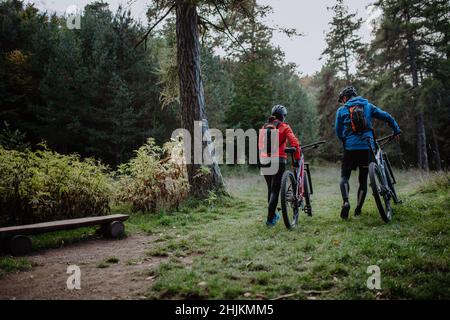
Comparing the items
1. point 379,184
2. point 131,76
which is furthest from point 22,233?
point 131,76

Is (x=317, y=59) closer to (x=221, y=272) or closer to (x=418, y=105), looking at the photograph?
(x=418, y=105)

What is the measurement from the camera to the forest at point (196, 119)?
4207mm

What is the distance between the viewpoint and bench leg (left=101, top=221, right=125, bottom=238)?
615 cm

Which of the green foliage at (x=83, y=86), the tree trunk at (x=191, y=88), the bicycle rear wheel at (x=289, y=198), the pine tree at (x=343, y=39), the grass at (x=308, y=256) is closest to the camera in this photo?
the grass at (x=308, y=256)

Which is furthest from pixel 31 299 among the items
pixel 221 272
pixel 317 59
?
pixel 317 59

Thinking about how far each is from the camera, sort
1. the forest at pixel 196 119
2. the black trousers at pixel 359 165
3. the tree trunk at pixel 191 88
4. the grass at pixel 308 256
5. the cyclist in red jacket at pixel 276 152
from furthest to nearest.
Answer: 1. the tree trunk at pixel 191 88
2. the cyclist in red jacket at pixel 276 152
3. the black trousers at pixel 359 165
4. the forest at pixel 196 119
5. the grass at pixel 308 256

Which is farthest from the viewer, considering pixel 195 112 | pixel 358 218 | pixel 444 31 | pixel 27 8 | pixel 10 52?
pixel 27 8

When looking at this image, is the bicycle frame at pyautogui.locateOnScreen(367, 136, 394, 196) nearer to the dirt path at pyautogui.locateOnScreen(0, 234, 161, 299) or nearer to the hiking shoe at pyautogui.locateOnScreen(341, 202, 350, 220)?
the hiking shoe at pyautogui.locateOnScreen(341, 202, 350, 220)

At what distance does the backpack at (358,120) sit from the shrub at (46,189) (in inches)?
220

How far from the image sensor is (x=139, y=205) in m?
8.19

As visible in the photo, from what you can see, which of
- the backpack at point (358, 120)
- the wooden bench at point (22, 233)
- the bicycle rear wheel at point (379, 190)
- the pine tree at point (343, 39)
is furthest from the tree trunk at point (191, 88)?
the pine tree at point (343, 39)

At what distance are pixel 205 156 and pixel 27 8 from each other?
91.2ft

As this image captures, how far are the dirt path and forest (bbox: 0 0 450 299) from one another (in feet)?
0.45

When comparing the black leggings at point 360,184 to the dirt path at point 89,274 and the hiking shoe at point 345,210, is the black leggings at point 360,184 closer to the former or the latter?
the hiking shoe at point 345,210
